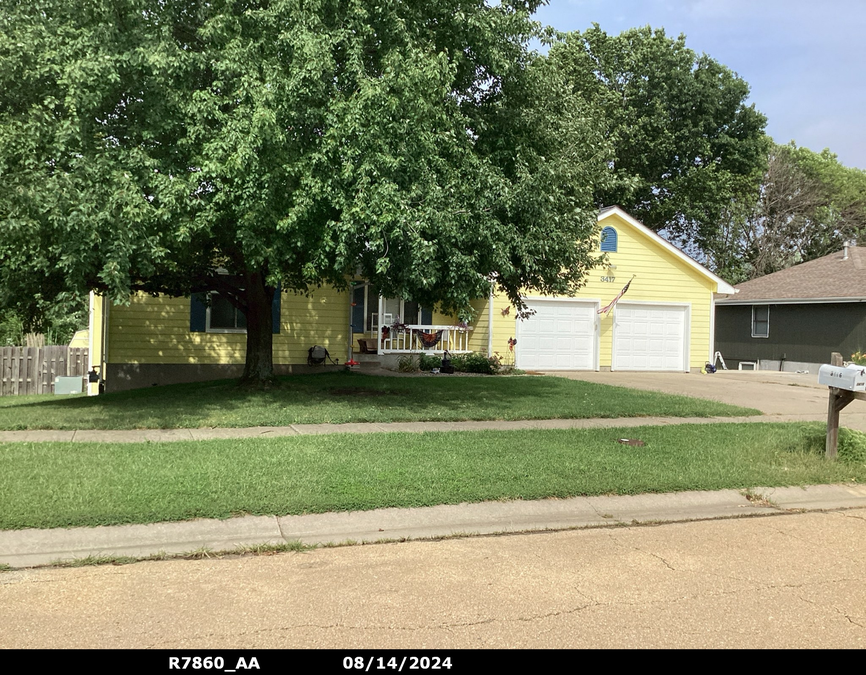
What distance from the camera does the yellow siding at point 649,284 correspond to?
869 inches

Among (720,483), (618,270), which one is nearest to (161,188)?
(720,483)

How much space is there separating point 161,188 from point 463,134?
14.8ft

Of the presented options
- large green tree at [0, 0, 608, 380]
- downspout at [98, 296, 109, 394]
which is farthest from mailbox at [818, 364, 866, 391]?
downspout at [98, 296, 109, 394]

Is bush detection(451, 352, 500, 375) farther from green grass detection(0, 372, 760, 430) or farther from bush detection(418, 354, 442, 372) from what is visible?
green grass detection(0, 372, 760, 430)

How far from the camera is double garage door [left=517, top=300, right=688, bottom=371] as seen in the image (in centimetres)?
2147

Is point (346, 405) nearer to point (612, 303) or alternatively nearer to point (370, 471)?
point (370, 471)

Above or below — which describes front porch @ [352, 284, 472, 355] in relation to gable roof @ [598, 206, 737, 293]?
below

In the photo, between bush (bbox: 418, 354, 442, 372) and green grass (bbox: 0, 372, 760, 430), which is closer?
green grass (bbox: 0, 372, 760, 430)

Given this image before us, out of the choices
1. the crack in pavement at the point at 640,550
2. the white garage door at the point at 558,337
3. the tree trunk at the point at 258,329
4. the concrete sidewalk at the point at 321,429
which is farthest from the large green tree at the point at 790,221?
the crack in pavement at the point at 640,550

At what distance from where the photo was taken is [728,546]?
18.7 ft

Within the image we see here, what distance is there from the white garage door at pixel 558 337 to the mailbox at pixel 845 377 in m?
12.8

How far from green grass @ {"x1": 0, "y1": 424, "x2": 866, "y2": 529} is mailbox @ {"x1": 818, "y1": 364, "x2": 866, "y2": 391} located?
0.95 metres

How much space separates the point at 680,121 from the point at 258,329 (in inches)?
1145

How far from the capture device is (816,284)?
86.3 feet
